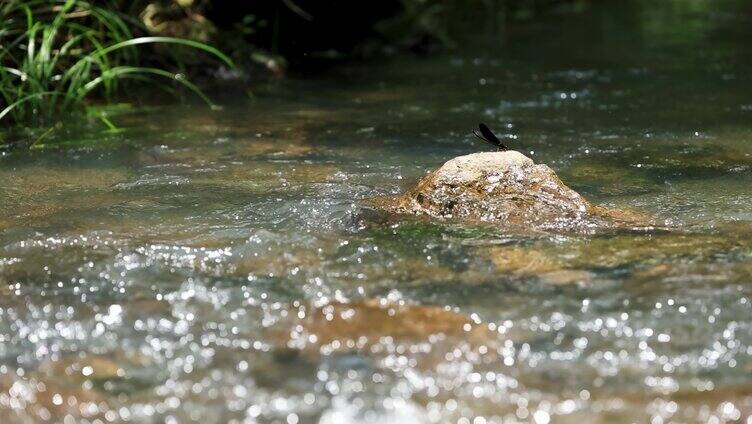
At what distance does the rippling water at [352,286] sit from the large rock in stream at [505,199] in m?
0.15

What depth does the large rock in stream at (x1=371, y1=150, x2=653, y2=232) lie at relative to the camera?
146 inches

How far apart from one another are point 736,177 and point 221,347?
9.47 ft

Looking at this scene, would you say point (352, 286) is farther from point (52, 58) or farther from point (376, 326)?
point (52, 58)

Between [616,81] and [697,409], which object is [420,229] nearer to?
[697,409]

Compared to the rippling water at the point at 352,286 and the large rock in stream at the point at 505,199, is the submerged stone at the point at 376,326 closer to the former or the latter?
the rippling water at the point at 352,286

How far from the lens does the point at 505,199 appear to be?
3.79 meters

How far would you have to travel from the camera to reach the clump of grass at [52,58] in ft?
18.9

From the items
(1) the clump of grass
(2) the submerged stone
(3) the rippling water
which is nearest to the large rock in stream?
(3) the rippling water

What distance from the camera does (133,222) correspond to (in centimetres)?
380

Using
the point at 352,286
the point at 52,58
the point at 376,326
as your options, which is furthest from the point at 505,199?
the point at 52,58

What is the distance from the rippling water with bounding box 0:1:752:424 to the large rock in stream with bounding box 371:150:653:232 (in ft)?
0.50

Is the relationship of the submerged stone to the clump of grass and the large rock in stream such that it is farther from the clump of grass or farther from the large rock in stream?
the clump of grass

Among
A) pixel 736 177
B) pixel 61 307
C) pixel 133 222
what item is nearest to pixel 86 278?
pixel 61 307

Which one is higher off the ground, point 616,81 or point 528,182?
point 528,182
